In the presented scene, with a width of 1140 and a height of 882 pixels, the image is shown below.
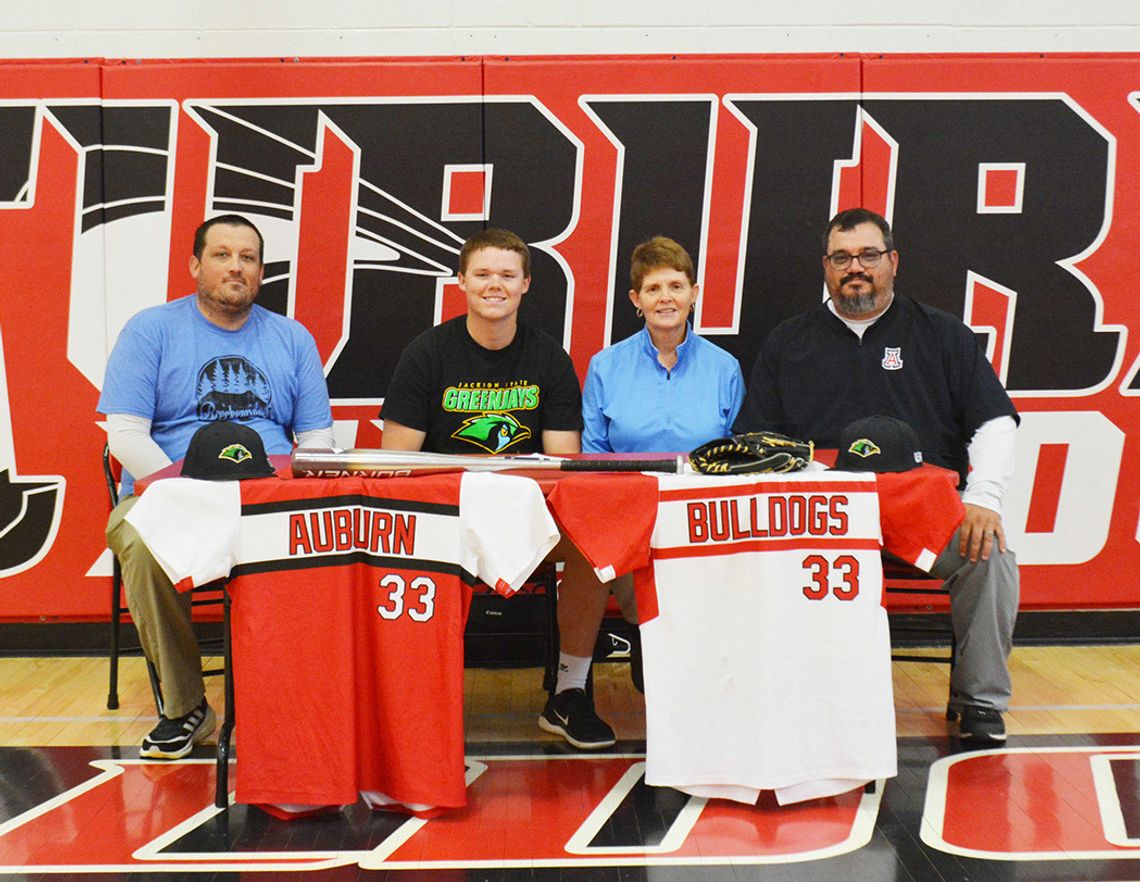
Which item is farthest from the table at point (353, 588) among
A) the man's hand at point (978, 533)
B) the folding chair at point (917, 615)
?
the folding chair at point (917, 615)

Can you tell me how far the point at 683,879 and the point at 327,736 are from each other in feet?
2.77

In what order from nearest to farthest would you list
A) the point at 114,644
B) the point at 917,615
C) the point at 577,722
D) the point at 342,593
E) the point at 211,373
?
the point at 342,593
the point at 577,722
the point at 211,373
the point at 114,644
the point at 917,615

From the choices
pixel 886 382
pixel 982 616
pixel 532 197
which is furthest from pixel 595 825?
pixel 532 197

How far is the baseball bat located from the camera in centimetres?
267

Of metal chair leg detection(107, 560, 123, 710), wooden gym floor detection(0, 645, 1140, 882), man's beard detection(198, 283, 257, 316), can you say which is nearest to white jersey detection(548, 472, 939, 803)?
wooden gym floor detection(0, 645, 1140, 882)

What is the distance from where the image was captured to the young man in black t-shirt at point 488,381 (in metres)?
3.29

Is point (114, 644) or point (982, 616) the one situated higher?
point (982, 616)

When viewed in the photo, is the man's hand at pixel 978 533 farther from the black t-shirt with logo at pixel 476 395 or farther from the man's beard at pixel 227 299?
the man's beard at pixel 227 299

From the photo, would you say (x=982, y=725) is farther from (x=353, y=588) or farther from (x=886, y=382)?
(x=353, y=588)

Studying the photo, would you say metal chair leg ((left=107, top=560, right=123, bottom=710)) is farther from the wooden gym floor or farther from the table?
the table

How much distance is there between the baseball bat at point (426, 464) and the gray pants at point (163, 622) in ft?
2.03

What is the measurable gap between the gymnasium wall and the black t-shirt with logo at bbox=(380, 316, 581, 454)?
2.30ft

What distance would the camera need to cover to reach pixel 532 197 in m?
4.04

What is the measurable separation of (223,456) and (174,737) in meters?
0.89
